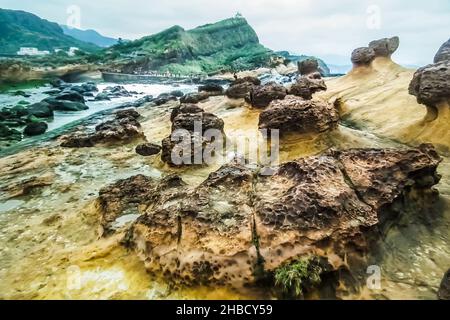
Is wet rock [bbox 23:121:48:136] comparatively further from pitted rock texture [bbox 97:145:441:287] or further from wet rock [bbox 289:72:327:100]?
pitted rock texture [bbox 97:145:441:287]

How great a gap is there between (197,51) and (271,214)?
311ft

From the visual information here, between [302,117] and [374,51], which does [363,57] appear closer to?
[374,51]

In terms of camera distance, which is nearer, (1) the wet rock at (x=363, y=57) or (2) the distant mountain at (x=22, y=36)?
(1) the wet rock at (x=363, y=57)

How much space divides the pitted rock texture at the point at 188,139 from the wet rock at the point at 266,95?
2.31 m

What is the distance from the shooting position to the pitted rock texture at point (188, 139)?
8.82 meters

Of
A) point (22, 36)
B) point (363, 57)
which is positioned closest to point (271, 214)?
point (363, 57)

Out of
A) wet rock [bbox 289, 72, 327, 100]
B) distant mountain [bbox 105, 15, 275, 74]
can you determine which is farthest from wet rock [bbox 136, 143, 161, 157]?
distant mountain [bbox 105, 15, 275, 74]

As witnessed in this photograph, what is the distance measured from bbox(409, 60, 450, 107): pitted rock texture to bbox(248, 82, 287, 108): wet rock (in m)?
4.42

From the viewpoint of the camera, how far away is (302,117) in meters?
8.85

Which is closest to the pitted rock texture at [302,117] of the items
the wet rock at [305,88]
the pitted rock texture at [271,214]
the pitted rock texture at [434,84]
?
the pitted rock texture at [434,84]

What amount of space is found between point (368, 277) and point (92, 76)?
49490 millimetres

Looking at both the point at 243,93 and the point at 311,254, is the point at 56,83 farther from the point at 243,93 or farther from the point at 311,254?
the point at 311,254

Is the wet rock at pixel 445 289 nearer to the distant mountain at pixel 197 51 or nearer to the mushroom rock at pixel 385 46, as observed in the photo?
the mushroom rock at pixel 385 46

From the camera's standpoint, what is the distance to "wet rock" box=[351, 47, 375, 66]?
18.9 m
